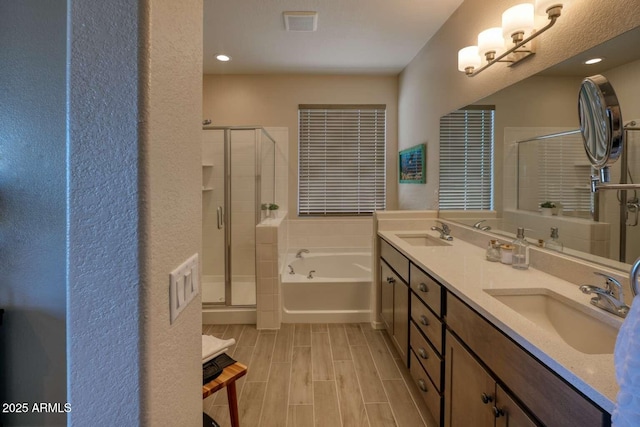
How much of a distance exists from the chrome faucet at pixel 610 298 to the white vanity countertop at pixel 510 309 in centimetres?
3

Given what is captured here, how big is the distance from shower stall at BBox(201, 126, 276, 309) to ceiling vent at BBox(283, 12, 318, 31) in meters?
0.99

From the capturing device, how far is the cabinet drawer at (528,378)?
2.48 feet

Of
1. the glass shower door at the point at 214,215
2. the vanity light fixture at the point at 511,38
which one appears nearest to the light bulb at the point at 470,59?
the vanity light fixture at the point at 511,38

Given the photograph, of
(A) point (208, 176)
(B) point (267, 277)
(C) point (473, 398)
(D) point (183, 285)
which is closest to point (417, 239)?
(B) point (267, 277)

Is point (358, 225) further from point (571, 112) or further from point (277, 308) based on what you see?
point (571, 112)

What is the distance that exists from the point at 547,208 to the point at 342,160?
2.70 meters

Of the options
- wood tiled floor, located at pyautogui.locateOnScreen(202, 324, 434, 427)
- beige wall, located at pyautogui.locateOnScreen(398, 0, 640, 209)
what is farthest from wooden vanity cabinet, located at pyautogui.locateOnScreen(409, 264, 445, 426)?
beige wall, located at pyautogui.locateOnScreen(398, 0, 640, 209)

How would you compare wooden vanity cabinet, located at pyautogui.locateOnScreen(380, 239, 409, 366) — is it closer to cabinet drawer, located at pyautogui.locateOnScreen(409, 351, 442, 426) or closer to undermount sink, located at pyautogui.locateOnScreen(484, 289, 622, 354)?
cabinet drawer, located at pyautogui.locateOnScreen(409, 351, 442, 426)

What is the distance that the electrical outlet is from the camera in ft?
2.24

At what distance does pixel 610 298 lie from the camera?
1.08 meters

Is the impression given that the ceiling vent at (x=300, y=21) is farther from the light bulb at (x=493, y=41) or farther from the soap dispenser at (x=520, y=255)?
the soap dispenser at (x=520, y=255)

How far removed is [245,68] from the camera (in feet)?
12.4

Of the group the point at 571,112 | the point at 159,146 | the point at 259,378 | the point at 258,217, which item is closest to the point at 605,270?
the point at 571,112

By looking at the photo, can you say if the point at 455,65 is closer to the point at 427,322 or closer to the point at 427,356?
the point at 427,322
